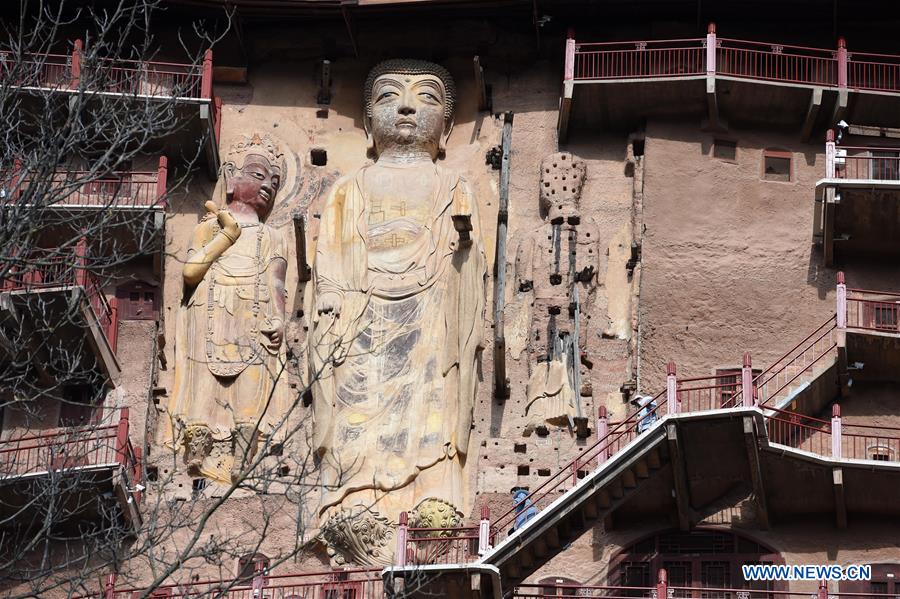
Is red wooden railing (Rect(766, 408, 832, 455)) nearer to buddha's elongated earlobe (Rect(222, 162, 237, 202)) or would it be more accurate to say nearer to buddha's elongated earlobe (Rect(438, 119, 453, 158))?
buddha's elongated earlobe (Rect(438, 119, 453, 158))

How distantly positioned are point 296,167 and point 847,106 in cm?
682

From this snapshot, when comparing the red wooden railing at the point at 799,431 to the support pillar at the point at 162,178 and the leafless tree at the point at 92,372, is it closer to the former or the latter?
the leafless tree at the point at 92,372

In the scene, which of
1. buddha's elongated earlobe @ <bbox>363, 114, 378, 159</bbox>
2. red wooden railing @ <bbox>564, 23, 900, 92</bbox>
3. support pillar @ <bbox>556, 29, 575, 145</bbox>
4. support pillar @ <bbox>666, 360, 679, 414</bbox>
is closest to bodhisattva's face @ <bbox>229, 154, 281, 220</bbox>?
buddha's elongated earlobe @ <bbox>363, 114, 378, 159</bbox>

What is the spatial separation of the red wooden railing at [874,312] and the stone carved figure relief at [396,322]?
4.24 metres

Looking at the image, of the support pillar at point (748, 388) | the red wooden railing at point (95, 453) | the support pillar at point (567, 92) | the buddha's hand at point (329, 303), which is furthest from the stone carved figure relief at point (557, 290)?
the red wooden railing at point (95, 453)

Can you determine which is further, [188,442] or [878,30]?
[878,30]

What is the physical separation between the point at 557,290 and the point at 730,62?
394cm

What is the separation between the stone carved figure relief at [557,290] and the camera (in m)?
24.4

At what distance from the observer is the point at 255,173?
2652 centimetres

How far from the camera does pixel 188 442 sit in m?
24.5

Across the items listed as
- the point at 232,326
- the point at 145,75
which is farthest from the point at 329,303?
the point at 145,75

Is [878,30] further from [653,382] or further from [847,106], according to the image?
[653,382]

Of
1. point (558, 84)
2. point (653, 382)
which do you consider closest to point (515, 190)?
point (558, 84)

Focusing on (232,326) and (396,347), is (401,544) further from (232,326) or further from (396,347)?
(232,326)
